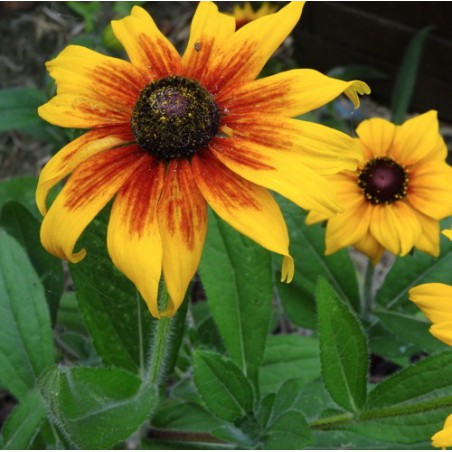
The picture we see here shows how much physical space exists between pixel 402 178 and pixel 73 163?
2.52 ft

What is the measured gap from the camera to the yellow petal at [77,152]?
1129mm

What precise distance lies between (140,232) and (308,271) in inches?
35.2

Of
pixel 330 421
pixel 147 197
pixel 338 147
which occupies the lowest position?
pixel 330 421

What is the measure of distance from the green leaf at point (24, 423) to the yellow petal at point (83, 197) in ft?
1.83

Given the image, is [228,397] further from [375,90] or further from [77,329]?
[375,90]

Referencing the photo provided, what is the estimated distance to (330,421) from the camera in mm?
1477

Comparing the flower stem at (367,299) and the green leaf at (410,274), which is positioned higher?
the green leaf at (410,274)

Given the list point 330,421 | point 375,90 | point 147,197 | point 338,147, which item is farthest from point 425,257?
point 375,90

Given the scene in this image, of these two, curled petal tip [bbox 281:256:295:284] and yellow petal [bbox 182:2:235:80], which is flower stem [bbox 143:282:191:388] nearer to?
curled petal tip [bbox 281:256:295:284]

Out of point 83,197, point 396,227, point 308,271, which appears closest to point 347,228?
point 396,227

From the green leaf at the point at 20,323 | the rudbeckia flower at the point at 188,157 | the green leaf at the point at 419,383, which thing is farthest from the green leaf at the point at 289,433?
A: the green leaf at the point at 20,323

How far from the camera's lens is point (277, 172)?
1074 mm

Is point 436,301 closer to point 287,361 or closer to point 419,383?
point 419,383

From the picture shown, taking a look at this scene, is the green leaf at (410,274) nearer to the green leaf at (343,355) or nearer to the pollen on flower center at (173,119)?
the green leaf at (343,355)
